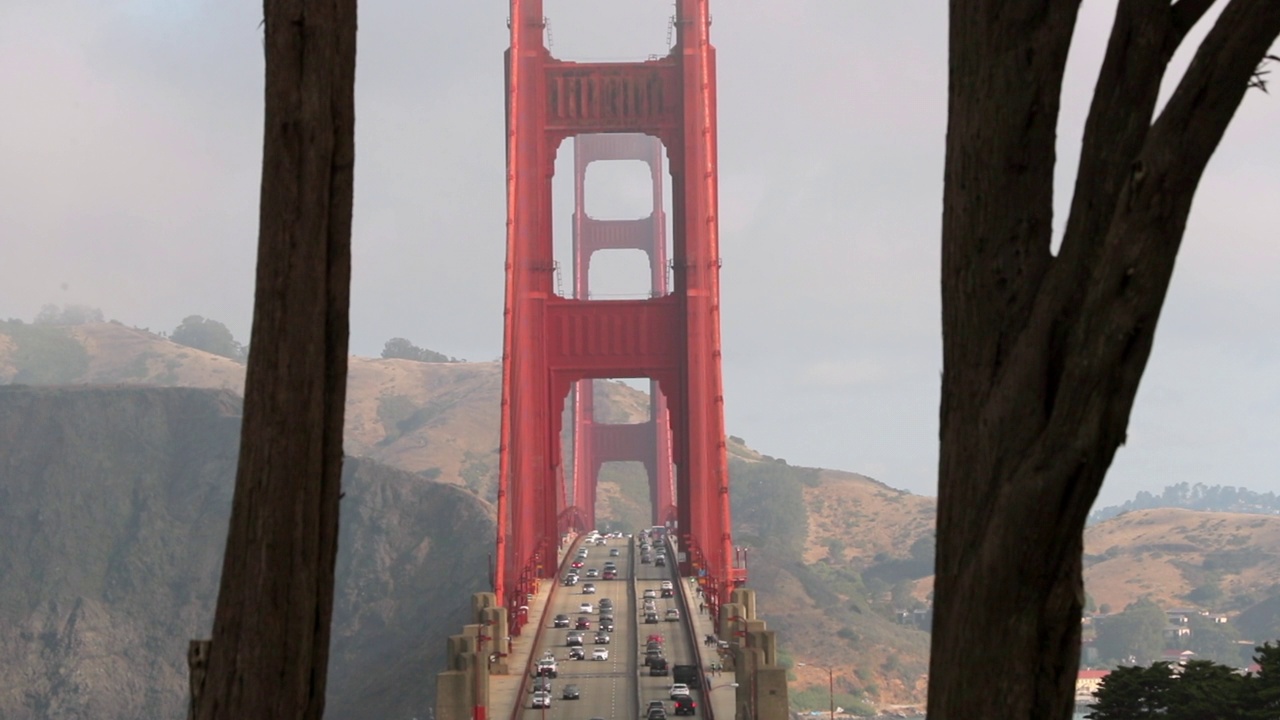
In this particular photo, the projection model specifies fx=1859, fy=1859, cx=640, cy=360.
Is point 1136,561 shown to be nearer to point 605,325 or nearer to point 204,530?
point 204,530

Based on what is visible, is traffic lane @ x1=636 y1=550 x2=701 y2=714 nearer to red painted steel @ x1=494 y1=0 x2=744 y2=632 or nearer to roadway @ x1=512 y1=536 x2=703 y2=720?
roadway @ x1=512 y1=536 x2=703 y2=720

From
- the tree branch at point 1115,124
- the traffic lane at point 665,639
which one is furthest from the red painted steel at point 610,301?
the tree branch at point 1115,124

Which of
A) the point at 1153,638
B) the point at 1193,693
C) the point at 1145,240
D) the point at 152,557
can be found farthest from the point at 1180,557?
the point at 1145,240

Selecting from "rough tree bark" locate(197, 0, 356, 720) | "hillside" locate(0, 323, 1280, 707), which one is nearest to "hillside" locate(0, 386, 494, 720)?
"hillside" locate(0, 323, 1280, 707)

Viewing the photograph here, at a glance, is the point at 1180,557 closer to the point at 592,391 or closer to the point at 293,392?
the point at 592,391

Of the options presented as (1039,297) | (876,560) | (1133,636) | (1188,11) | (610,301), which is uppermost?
(876,560)

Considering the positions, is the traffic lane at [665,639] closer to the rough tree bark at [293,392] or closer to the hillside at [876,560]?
the rough tree bark at [293,392]
